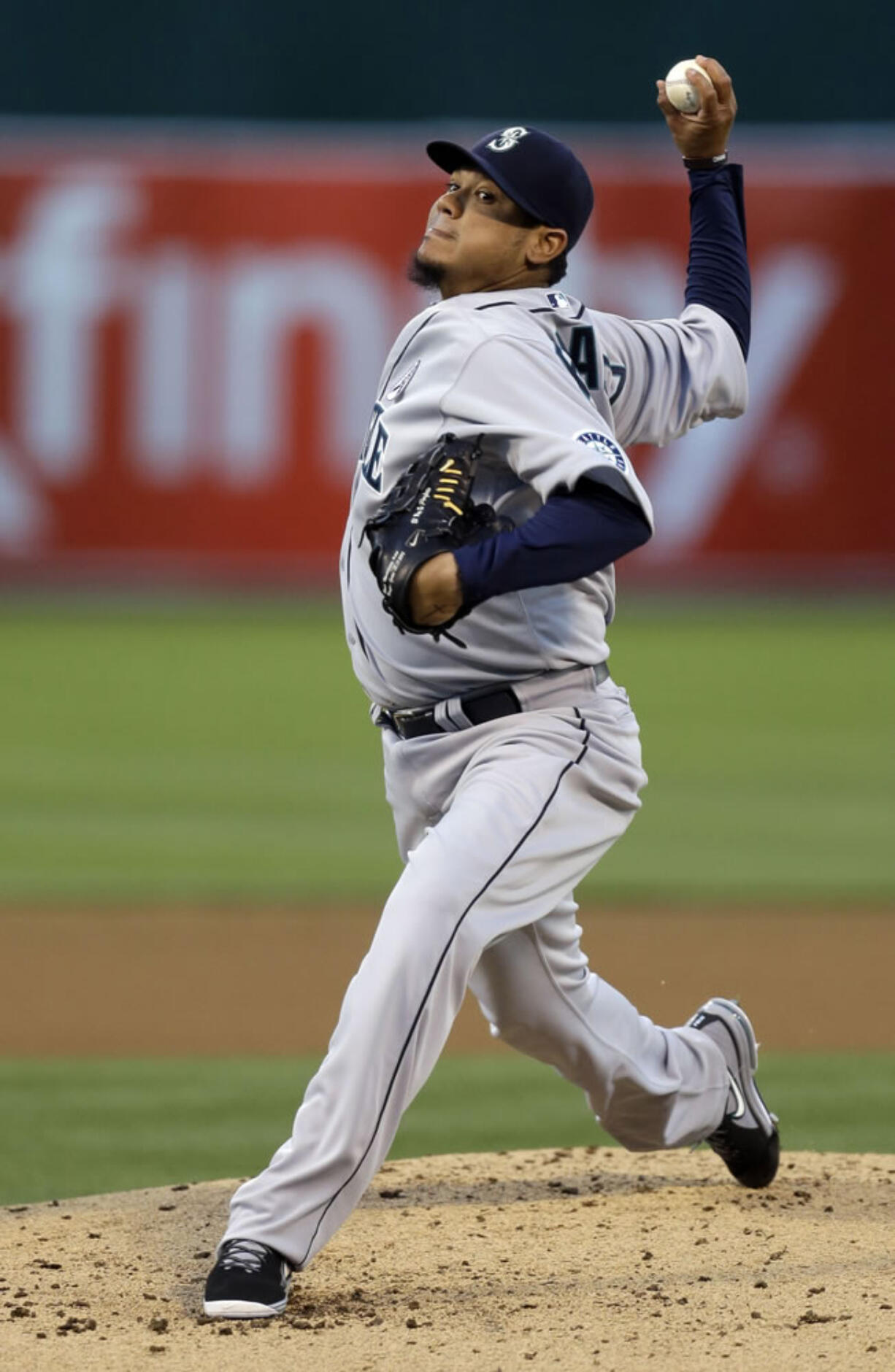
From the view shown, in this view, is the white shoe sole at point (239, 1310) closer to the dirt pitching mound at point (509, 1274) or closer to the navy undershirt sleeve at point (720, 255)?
the dirt pitching mound at point (509, 1274)

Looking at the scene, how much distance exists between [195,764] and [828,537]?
6.81 metres

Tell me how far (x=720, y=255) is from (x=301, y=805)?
576 cm

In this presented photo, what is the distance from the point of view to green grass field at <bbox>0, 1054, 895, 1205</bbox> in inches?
182

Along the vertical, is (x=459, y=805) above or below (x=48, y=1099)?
above

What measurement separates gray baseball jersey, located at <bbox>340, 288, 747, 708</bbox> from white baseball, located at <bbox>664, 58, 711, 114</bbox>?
1.45ft

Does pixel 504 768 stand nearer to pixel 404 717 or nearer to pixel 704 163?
pixel 404 717

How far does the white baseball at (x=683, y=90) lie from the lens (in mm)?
3887

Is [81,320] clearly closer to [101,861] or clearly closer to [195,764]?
[195,764]

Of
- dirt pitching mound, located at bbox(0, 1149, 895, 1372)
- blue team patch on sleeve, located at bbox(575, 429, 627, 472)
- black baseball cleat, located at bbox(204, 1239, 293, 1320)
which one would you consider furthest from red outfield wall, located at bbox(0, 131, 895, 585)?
black baseball cleat, located at bbox(204, 1239, 293, 1320)

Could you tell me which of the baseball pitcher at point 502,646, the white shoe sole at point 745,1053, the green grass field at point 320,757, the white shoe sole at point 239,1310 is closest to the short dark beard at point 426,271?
the baseball pitcher at point 502,646

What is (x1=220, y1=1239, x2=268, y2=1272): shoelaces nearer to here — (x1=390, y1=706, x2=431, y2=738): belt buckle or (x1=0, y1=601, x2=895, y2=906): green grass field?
(x1=390, y1=706, x2=431, y2=738): belt buckle

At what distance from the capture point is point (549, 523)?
10.8 feet

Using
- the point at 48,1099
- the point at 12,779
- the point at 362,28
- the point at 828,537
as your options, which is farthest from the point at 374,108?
the point at 48,1099

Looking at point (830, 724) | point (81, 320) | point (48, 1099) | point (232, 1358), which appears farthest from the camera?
point (81, 320)
